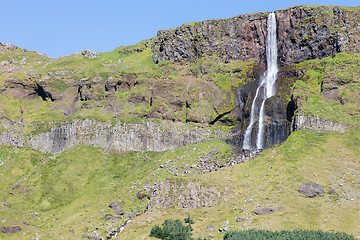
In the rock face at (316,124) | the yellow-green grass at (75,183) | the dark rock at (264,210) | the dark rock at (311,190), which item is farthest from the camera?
the rock face at (316,124)

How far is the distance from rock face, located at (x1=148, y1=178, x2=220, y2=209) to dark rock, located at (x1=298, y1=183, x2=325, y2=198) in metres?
17.6

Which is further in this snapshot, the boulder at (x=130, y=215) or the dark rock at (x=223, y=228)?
the boulder at (x=130, y=215)

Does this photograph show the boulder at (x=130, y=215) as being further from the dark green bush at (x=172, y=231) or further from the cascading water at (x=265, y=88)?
the cascading water at (x=265, y=88)

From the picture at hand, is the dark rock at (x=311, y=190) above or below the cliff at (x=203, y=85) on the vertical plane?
below

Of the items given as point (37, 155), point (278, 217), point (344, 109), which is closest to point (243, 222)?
point (278, 217)

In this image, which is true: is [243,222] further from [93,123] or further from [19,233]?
[93,123]

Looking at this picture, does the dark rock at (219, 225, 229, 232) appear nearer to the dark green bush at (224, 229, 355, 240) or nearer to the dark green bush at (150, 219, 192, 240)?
the dark green bush at (224, 229, 355, 240)

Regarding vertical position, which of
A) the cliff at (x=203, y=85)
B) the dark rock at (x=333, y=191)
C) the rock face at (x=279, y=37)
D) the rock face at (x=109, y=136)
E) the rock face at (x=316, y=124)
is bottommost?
the dark rock at (x=333, y=191)

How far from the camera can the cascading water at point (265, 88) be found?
336ft

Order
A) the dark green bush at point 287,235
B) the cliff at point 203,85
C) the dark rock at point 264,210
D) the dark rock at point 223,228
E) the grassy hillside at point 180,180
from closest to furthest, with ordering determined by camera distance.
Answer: the dark green bush at point 287,235, the dark rock at point 223,228, the grassy hillside at point 180,180, the dark rock at point 264,210, the cliff at point 203,85

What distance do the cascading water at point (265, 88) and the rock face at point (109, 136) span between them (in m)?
8.95

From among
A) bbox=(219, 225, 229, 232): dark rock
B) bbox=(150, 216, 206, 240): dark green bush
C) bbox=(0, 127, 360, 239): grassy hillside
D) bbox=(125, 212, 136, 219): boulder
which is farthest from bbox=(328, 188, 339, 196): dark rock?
bbox=(125, 212, 136, 219): boulder

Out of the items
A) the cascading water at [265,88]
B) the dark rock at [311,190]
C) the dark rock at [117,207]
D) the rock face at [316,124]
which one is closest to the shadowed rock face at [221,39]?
the cascading water at [265,88]

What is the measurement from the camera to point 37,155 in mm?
109250
